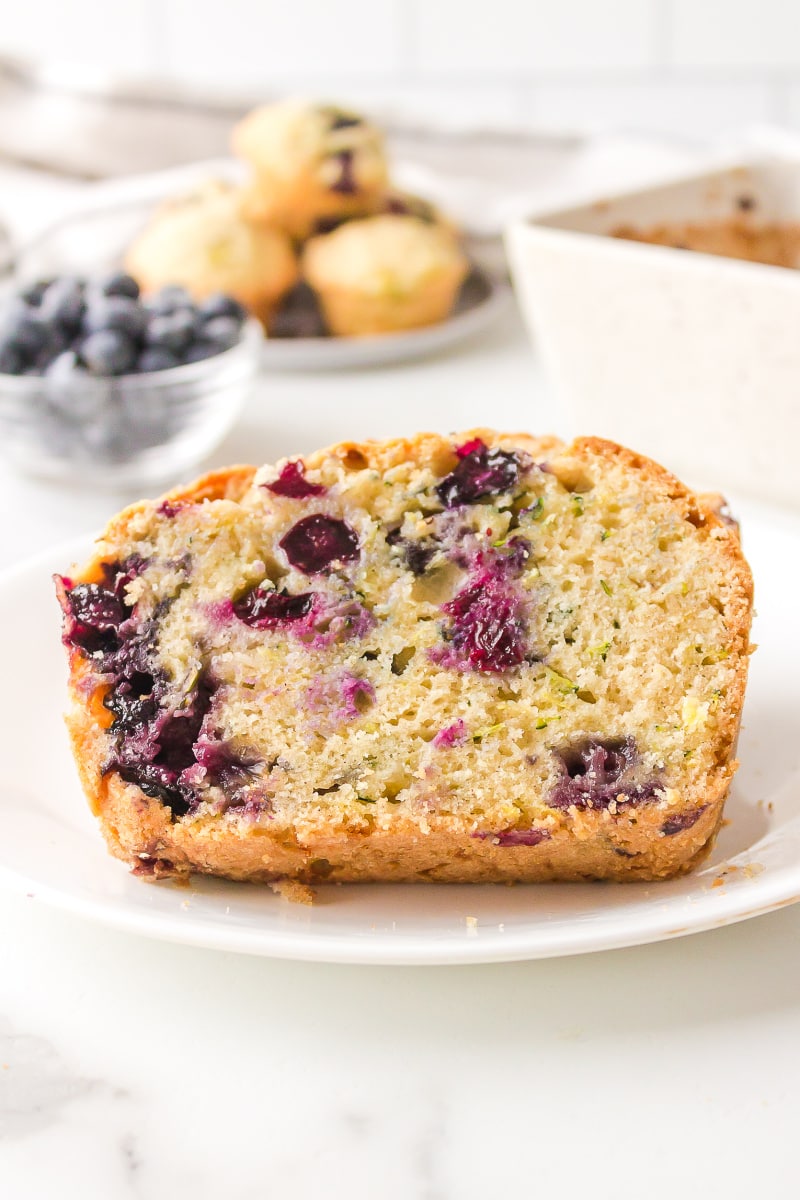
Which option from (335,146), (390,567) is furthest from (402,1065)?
(335,146)

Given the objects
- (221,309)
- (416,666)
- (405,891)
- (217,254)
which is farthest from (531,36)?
(405,891)

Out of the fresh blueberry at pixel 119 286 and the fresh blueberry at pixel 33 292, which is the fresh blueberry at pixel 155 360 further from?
the fresh blueberry at pixel 33 292

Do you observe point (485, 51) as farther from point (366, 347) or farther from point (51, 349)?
point (51, 349)

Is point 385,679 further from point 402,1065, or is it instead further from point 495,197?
point 495,197

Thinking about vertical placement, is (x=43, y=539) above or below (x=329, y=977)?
below

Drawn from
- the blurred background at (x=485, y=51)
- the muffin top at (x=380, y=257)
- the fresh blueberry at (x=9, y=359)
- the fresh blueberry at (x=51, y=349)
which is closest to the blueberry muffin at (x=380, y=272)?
the muffin top at (x=380, y=257)
